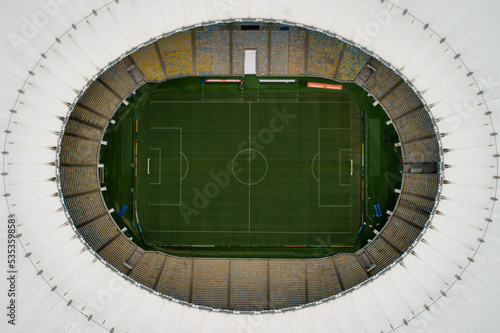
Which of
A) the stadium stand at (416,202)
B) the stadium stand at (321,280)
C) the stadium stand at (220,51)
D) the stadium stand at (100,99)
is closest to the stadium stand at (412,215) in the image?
the stadium stand at (416,202)

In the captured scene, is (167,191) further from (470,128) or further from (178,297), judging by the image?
(470,128)

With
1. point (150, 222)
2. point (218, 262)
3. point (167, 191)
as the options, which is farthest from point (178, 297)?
point (167, 191)

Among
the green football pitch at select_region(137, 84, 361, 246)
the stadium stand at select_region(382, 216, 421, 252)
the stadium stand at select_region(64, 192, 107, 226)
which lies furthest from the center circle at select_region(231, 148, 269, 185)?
the stadium stand at select_region(64, 192, 107, 226)

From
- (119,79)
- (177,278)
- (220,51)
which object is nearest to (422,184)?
Answer: (220,51)

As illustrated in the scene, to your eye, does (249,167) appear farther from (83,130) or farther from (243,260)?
(83,130)

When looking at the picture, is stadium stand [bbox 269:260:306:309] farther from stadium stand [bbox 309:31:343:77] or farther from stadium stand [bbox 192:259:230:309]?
stadium stand [bbox 309:31:343:77]

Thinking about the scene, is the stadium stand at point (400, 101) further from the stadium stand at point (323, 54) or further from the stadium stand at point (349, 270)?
the stadium stand at point (349, 270)
